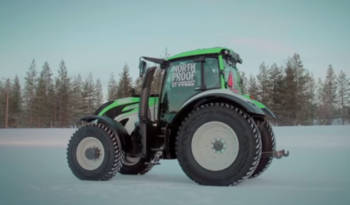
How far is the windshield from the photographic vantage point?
6108mm

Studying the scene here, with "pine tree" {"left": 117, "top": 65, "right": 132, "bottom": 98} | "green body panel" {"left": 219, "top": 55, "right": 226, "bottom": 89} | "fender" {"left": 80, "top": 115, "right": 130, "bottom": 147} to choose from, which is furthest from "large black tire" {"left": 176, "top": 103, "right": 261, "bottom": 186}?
"pine tree" {"left": 117, "top": 65, "right": 132, "bottom": 98}

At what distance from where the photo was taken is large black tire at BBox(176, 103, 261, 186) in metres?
5.15

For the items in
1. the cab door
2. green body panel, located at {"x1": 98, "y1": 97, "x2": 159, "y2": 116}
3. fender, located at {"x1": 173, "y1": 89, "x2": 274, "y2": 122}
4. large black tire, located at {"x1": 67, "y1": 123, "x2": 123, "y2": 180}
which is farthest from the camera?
green body panel, located at {"x1": 98, "y1": 97, "x2": 159, "y2": 116}

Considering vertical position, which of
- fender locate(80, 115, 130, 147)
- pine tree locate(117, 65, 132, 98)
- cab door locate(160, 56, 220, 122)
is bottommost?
fender locate(80, 115, 130, 147)

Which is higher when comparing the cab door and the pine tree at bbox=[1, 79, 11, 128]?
the pine tree at bbox=[1, 79, 11, 128]

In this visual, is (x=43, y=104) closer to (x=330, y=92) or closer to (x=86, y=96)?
(x=86, y=96)

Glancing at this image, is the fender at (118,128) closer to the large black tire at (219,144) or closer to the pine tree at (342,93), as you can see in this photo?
the large black tire at (219,144)

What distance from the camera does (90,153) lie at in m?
6.45

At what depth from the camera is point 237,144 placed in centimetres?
532

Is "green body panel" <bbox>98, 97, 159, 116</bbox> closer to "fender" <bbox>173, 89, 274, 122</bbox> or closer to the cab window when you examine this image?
"fender" <bbox>173, 89, 274, 122</bbox>

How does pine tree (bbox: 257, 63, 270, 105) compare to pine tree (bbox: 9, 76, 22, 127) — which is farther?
pine tree (bbox: 9, 76, 22, 127)

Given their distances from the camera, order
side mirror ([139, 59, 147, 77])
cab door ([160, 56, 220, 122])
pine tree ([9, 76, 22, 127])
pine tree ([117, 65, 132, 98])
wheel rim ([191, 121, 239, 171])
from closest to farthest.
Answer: wheel rim ([191, 121, 239, 171]), cab door ([160, 56, 220, 122]), side mirror ([139, 59, 147, 77]), pine tree ([117, 65, 132, 98]), pine tree ([9, 76, 22, 127])

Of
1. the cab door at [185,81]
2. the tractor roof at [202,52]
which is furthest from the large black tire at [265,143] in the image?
the tractor roof at [202,52]

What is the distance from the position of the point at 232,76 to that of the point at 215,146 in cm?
161
